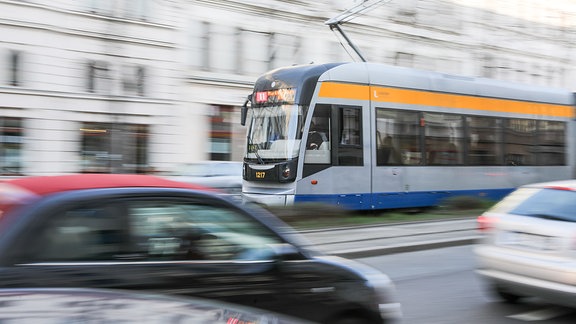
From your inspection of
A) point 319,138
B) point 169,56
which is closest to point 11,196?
point 319,138

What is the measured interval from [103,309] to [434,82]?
14.7m

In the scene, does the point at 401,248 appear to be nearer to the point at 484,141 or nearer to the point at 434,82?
the point at 434,82

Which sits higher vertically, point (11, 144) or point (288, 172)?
point (11, 144)

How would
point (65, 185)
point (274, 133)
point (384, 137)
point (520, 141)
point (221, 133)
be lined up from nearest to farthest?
1. point (65, 185)
2. point (274, 133)
3. point (384, 137)
4. point (520, 141)
5. point (221, 133)

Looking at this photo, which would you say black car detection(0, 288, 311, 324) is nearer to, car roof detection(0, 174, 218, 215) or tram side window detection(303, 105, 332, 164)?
car roof detection(0, 174, 218, 215)

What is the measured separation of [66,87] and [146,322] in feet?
77.8

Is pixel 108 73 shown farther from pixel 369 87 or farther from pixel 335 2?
pixel 369 87

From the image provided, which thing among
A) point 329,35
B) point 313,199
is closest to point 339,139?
point 313,199

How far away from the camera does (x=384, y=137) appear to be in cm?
1455

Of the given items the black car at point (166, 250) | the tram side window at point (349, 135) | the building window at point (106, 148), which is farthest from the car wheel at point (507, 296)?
the building window at point (106, 148)

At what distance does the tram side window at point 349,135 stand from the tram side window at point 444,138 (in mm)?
2338

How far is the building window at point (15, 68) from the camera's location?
2266 cm

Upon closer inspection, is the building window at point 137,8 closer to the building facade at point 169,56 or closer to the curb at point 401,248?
the building facade at point 169,56

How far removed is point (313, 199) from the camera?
44.2 feet
